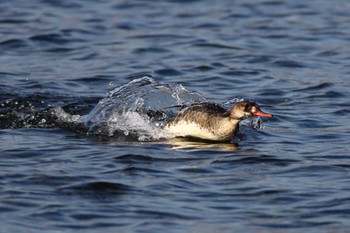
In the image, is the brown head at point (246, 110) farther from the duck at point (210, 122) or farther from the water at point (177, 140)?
the water at point (177, 140)

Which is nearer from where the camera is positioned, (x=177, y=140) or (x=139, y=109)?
(x=177, y=140)

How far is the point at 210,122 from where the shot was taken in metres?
10.2

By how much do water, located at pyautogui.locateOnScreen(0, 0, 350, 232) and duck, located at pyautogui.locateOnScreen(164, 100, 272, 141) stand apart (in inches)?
5.3

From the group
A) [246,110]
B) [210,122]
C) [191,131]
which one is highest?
[246,110]

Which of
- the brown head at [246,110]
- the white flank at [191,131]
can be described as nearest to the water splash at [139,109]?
the white flank at [191,131]

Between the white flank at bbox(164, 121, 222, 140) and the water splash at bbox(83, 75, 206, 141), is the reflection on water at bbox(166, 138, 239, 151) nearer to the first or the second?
the white flank at bbox(164, 121, 222, 140)

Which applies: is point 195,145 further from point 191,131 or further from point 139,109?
point 139,109

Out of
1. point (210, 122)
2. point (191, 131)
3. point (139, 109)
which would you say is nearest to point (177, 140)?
point (191, 131)

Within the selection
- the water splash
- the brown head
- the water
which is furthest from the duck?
the water splash

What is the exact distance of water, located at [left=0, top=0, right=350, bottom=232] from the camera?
7785 millimetres

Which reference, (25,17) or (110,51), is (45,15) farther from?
(110,51)

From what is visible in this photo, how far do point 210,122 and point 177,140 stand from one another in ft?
1.35

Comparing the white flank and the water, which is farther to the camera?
the white flank

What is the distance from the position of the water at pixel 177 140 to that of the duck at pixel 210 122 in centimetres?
13
